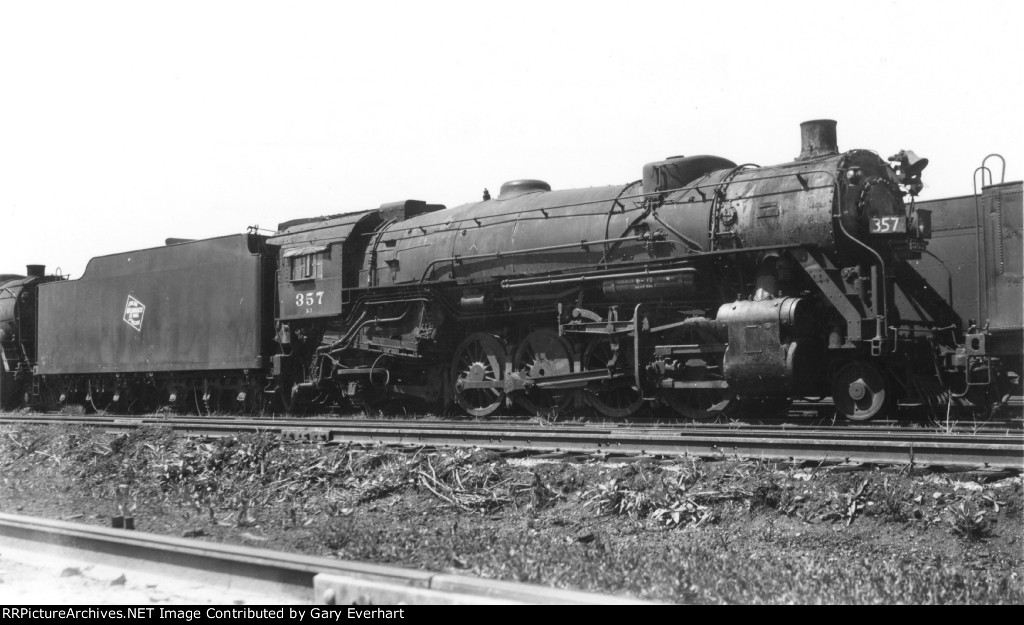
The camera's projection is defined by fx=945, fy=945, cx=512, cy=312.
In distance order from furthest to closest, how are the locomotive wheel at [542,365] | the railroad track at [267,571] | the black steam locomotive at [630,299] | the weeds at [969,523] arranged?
the locomotive wheel at [542,365] < the black steam locomotive at [630,299] < the weeds at [969,523] < the railroad track at [267,571]

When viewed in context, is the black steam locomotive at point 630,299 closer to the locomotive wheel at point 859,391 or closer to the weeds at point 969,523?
the locomotive wheel at point 859,391

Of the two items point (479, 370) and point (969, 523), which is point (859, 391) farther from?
point (479, 370)

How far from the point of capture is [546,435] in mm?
8688

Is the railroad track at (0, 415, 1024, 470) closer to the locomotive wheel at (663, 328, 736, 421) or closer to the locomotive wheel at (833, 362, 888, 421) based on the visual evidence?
the locomotive wheel at (833, 362, 888, 421)

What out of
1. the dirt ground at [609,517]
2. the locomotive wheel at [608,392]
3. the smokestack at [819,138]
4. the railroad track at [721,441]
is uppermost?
the smokestack at [819,138]

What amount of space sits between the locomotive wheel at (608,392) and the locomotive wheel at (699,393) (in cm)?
49

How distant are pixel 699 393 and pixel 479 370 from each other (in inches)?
126

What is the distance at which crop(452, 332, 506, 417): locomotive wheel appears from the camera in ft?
43.1

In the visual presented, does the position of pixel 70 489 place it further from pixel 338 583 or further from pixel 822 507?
pixel 822 507

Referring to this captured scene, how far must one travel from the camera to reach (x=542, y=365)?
41.1 ft

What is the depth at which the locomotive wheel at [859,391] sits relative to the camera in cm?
1026

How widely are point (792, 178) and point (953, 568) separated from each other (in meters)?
6.27

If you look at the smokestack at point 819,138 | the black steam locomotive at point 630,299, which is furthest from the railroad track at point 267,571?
the smokestack at point 819,138
